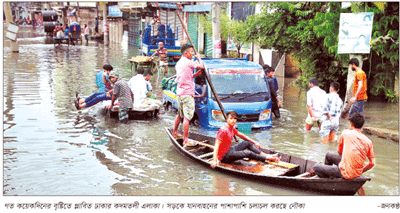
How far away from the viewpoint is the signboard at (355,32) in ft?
36.1

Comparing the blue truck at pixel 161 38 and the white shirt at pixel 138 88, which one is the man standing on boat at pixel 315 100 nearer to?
the white shirt at pixel 138 88

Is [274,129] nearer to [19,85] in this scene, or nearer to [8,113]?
[8,113]

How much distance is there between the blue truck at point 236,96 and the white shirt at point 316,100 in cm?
156

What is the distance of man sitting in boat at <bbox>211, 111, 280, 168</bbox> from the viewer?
7.30m

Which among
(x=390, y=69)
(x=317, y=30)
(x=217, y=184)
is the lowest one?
(x=217, y=184)

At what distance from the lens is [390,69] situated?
14.5 m

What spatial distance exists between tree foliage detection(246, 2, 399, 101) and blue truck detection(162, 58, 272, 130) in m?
4.05

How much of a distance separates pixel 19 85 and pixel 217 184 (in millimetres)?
12045

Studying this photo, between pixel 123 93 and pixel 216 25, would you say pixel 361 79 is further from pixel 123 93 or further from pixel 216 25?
pixel 216 25

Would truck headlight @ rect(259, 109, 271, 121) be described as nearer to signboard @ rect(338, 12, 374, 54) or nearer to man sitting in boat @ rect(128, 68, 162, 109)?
signboard @ rect(338, 12, 374, 54)

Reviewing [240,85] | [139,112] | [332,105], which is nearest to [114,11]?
[139,112]

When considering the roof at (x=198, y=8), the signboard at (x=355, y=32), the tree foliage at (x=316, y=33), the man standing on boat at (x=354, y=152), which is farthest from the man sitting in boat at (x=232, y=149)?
the roof at (x=198, y=8)

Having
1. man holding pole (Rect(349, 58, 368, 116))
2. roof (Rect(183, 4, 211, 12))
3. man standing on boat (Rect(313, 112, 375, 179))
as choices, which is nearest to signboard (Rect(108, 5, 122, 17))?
roof (Rect(183, 4, 211, 12))
